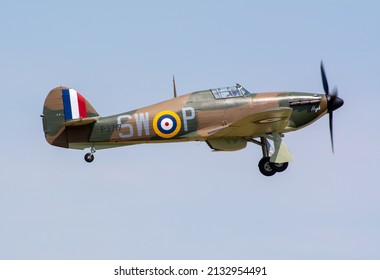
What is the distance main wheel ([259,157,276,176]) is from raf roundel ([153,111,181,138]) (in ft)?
7.92

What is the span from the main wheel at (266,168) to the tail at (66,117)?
4388 millimetres

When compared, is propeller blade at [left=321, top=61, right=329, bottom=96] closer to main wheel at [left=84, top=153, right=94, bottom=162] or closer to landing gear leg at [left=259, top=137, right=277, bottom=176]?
landing gear leg at [left=259, top=137, right=277, bottom=176]

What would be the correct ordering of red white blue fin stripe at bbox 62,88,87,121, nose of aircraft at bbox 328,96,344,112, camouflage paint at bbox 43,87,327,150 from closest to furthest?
1. camouflage paint at bbox 43,87,327,150
2. red white blue fin stripe at bbox 62,88,87,121
3. nose of aircraft at bbox 328,96,344,112

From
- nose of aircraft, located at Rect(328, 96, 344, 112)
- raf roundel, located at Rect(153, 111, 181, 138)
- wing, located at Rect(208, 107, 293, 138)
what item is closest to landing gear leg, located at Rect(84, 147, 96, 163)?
raf roundel, located at Rect(153, 111, 181, 138)

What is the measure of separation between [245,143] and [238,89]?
1.40 meters

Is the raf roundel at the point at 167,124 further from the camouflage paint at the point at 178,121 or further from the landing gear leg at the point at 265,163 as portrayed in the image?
the landing gear leg at the point at 265,163

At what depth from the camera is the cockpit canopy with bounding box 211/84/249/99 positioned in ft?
94.4

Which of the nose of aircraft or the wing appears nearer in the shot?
the wing

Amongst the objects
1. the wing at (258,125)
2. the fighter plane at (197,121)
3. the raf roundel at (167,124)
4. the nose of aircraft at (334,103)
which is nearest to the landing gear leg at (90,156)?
the fighter plane at (197,121)

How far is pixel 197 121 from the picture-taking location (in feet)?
93.4
